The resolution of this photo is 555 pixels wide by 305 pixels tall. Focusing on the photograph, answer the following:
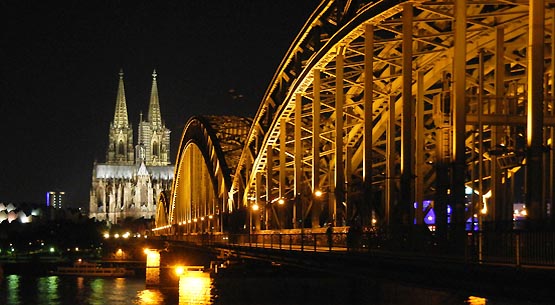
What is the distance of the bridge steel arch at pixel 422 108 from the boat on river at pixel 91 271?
79.1 meters

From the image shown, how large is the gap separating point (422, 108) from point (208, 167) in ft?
195

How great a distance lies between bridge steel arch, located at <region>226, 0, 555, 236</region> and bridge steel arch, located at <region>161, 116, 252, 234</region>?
74.5 feet

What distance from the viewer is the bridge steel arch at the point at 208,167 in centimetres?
9475

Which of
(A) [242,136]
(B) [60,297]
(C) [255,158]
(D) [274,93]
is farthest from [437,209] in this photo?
(B) [60,297]

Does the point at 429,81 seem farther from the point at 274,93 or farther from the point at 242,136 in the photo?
the point at 242,136

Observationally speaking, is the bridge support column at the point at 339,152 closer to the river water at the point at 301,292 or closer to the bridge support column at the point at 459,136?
the river water at the point at 301,292

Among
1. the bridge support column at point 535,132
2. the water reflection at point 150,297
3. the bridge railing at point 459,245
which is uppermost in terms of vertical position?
the bridge support column at point 535,132

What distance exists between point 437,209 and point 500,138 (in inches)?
320

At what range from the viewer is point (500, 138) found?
1618 inches

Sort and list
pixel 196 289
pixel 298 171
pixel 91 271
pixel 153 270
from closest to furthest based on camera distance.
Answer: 1. pixel 298 171
2. pixel 196 289
3. pixel 153 270
4. pixel 91 271

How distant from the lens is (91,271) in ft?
492

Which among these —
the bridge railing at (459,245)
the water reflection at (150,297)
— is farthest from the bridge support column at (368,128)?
the water reflection at (150,297)

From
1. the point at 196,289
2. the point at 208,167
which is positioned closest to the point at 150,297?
the point at 208,167

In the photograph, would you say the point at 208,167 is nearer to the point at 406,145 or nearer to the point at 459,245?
the point at 406,145
